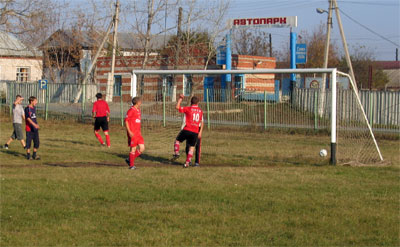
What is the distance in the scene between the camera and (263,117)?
708 inches

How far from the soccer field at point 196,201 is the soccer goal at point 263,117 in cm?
107

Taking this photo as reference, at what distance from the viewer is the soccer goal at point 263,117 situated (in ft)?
49.4

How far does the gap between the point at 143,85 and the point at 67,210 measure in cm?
1122

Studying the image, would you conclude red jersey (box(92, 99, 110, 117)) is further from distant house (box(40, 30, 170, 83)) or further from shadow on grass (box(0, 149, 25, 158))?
distant house (box(40, 30, 170, 83))

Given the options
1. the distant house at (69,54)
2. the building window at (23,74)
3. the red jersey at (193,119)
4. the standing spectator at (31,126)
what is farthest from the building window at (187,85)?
the building window at (23,74)

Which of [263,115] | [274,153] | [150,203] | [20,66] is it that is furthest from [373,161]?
[20,66]

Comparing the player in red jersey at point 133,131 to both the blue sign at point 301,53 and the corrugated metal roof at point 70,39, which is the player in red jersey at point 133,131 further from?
the corrugated metal roof at point 70,39

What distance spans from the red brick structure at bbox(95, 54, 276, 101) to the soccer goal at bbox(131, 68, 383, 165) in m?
0.06

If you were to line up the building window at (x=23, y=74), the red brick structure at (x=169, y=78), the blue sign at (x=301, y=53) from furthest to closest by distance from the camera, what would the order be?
the building window at (x=23, y=74) < the blue sign at (x=301, y=53) < the red brick structure at (x=169, y=78)

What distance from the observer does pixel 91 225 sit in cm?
708

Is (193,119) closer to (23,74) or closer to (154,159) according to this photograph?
(154,159)

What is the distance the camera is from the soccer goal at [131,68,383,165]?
49.4 feet

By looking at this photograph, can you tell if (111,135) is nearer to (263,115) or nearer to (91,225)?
(263,115)

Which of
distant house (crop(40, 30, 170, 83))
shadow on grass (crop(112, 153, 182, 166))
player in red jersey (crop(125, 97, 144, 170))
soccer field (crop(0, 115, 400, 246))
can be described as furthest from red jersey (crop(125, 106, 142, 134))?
distant house (crop(40, 30, 170, 83))
